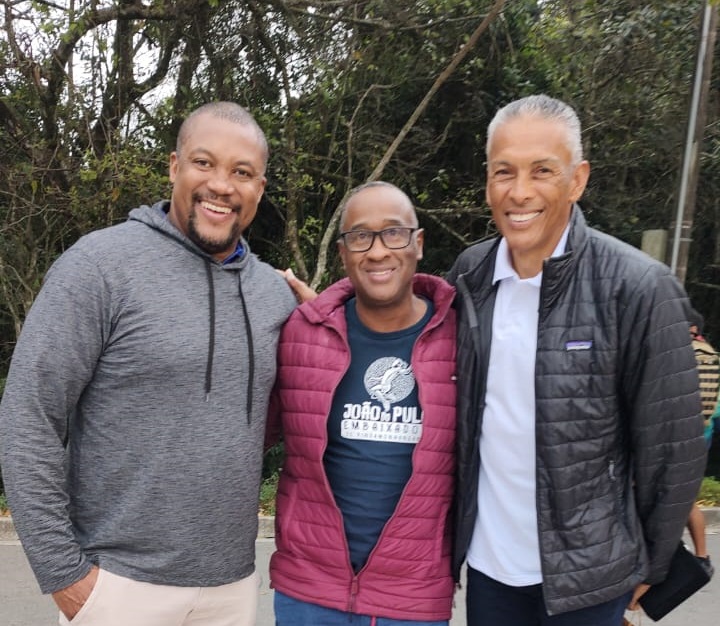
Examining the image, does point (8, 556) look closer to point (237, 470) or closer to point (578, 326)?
point (237, 470)

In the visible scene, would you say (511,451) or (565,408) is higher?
(565,408)

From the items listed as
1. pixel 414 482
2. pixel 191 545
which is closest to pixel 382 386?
pixel 414 482

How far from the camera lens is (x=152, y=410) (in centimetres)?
212

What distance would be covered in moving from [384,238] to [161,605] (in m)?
1.40

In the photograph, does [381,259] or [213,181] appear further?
[381,259]

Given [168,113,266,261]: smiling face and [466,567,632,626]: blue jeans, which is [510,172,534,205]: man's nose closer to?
[168,113,266,261]: smiling face

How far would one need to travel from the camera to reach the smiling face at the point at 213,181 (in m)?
Result: 2.34

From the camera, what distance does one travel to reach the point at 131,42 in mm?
7359

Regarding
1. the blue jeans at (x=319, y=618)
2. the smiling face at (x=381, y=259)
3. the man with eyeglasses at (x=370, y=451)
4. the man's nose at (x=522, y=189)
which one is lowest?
the blue jeans at (x=319, y=618)

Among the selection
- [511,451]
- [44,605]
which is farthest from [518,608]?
[44,605]

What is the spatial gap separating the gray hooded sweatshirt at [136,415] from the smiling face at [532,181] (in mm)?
916

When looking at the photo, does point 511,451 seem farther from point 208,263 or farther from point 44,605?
point 44,605

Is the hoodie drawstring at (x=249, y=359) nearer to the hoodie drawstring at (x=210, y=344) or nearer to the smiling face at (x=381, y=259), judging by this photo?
the hoodie drawstring at (x=210, y=344)

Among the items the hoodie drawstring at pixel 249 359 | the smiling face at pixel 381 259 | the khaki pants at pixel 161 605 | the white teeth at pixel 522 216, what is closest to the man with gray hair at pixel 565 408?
the white teeth at pixel 522 216
